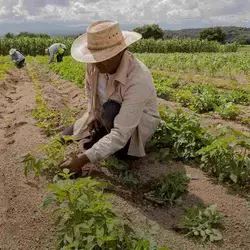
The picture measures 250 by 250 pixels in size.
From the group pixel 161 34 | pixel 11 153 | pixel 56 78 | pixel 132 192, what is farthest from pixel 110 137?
pixel 161 34

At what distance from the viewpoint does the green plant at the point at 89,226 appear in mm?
2133

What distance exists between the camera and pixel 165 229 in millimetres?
2820

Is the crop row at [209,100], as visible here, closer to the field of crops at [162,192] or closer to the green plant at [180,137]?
the field of crops at [162,192]

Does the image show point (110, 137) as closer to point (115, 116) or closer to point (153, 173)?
point (115, 116)

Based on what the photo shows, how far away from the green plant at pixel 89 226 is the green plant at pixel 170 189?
84 centimetres

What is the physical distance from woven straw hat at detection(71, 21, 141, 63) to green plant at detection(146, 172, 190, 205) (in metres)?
1.19

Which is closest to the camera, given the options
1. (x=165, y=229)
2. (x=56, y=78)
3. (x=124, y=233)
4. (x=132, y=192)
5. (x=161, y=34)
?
(x=124, y=233)

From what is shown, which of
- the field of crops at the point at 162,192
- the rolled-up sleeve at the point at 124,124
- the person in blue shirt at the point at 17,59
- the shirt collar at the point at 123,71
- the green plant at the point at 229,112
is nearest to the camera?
the field of crops at the point at 162,192

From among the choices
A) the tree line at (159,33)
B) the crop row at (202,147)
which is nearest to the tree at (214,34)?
the tree line at (159,33)

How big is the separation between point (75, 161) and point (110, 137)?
1.16ft

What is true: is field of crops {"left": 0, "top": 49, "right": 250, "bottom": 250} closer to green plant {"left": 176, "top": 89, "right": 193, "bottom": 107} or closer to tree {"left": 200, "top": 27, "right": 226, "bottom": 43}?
green plant {"left": 176, "top": 89, "right": 193, "bottom": 107}

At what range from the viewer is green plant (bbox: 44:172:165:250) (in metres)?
2.13

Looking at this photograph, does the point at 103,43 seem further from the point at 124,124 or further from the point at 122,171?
the point at 122,171

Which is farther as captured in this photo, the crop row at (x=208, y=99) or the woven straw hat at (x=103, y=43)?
the crop row at (x=208, y=99)
